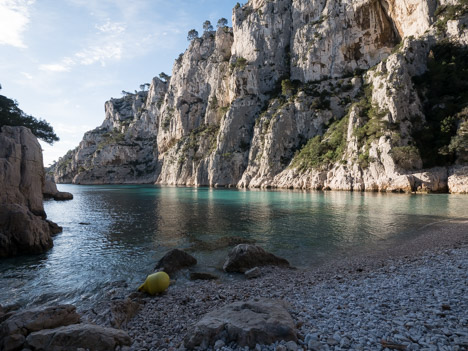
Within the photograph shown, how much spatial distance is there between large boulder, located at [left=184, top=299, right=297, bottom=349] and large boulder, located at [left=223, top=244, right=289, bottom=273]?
5.69 meters

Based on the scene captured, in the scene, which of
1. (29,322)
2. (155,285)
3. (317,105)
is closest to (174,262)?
(155,285)

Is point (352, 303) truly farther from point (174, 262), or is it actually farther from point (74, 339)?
point (174, 262)

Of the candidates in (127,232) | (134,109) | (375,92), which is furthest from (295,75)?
(134,109)

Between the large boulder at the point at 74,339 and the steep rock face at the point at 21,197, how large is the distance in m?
11.4

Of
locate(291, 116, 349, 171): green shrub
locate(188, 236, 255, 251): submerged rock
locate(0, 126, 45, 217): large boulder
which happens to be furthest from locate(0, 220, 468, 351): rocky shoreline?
locate(291, 116, 349, 171): green shrub

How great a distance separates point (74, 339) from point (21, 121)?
141 ft

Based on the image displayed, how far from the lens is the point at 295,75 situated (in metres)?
86.9

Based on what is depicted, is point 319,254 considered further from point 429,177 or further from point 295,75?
point 295,75

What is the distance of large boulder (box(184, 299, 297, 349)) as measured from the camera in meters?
4.46

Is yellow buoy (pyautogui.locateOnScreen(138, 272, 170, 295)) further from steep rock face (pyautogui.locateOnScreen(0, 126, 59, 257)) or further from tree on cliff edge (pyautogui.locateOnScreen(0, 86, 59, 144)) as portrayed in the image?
tree on cliff edge (pyautogui.locateOnScreen(0, 86, 59, 144))

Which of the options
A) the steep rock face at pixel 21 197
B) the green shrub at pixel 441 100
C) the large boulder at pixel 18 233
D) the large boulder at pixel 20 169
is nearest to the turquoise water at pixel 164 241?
the large boulder at pixel 18 233

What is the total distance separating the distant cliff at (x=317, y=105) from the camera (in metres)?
47.7

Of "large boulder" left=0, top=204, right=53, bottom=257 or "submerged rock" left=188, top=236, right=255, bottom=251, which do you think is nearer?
"large boulder" left=0, top=204, right=53, bottom=257

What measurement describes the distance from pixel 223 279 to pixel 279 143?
67.3 meters
